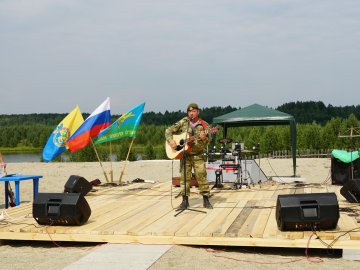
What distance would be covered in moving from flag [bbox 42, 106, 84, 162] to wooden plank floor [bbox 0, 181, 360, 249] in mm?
2160

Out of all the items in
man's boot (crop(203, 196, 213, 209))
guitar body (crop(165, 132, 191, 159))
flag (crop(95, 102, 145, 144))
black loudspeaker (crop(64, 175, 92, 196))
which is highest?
flag (crop(95, 102, 145, 144))

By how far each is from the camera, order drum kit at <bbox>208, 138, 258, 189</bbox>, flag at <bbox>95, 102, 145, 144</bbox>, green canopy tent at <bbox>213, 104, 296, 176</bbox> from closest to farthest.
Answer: drum kit at <bbox>208, 138, 258, 189</bbox> → flag at <bbox>95, 102, 145, 144</bbox> → green canopy tent at <bbox>213, 104, 296, 176</bbox>

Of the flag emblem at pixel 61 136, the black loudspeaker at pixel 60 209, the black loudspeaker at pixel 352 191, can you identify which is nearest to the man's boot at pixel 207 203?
the black loudspeaker at pixel 60 209

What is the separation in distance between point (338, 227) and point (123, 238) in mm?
2630

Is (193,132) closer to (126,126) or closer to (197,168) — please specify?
(197,168)

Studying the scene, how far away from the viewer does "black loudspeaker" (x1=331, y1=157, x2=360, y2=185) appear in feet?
34.0

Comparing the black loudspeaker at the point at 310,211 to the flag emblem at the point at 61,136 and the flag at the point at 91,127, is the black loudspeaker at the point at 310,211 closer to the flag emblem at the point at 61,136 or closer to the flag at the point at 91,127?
the flag at the point at 91,127

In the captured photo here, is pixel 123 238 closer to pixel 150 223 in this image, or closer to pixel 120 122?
pixel 150 223

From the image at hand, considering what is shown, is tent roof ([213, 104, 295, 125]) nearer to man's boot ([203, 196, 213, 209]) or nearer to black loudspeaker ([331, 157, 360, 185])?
black loudspeaker ([331, 157, 360, 185])

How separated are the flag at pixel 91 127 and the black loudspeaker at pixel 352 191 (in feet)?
18.1

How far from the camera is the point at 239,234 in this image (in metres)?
5.28

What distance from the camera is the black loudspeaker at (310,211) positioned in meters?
5.19

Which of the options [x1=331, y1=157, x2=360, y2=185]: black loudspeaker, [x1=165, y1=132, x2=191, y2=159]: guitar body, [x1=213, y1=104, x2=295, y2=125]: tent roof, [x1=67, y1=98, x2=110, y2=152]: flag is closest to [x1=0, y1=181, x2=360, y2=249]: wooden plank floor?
[x1=165, y1=132, x2=191, y2=159]: guitar body

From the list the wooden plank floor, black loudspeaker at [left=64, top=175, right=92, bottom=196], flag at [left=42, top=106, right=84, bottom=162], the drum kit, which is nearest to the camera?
the wooden plank floor
